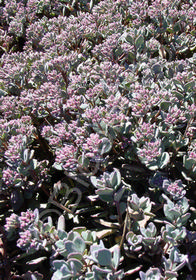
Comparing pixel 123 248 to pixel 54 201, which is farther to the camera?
pixel 54 201

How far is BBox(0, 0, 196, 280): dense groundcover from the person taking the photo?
1.88 m

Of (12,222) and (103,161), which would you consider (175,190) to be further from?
(12,222)

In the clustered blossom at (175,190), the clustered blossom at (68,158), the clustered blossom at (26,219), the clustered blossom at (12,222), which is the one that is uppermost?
the clustered blossom at (68,158)

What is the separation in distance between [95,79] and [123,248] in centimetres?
142

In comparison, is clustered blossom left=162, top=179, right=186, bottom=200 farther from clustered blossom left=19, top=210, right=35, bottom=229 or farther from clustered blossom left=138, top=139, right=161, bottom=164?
clustered blossom left=19, top=210, right=35, bottom=229

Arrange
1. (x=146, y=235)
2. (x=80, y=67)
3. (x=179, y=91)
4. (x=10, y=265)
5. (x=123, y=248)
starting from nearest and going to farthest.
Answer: (x=146, y=235) < (x=123, y=248) < (x=10, y=265) < (x=179, y=91) < (x=80, y=67)

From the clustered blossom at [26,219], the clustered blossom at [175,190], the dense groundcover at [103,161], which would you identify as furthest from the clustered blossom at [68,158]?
the clustered blossom at [175,190]

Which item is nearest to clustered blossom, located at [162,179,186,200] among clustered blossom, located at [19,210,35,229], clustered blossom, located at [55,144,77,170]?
clustered blossom, located at [55,144,77,170]

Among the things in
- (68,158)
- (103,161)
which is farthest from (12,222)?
(103,161)

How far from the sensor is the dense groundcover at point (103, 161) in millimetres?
1882

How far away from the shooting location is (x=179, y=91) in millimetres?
2605

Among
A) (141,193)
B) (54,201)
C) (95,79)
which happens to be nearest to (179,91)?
(95,79)

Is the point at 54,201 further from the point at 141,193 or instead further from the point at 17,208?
the point at 141,193

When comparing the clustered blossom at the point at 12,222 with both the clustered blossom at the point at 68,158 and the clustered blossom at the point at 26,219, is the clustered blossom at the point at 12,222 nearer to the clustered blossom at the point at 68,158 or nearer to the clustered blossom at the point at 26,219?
the clustered blossom at the point at 26,219
